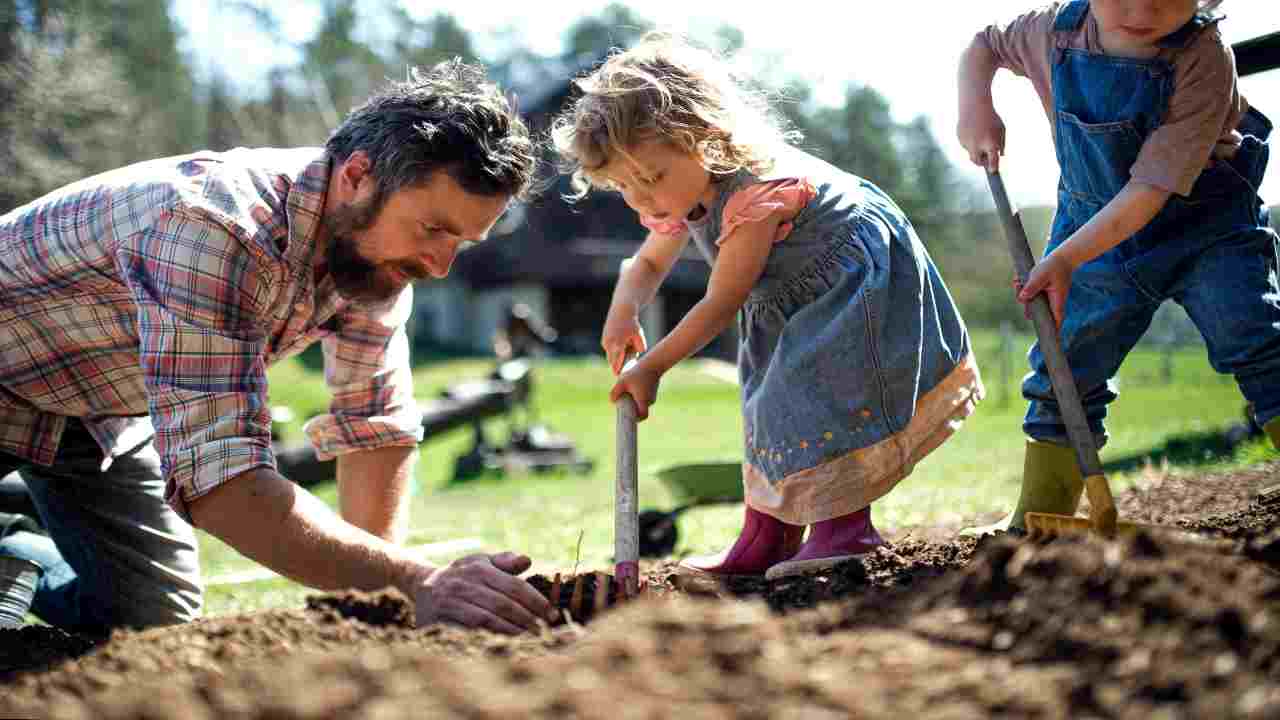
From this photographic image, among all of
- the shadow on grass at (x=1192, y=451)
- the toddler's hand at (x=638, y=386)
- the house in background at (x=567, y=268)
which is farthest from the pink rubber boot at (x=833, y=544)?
the house in background at (x=567, y=268)

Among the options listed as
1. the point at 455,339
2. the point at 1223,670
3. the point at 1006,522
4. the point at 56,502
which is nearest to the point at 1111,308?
the point at 1006,522

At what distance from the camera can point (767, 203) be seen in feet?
9.57

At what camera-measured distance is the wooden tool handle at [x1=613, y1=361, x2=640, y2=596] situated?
253cm

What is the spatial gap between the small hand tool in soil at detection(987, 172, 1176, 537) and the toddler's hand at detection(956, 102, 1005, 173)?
0.56 ft

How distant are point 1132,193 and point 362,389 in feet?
7.13

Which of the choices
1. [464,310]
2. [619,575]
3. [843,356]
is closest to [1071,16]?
[843,356]

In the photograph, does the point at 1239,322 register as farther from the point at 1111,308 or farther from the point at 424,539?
the point at 424,539

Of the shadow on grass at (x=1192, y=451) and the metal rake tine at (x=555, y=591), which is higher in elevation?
the metal rake tine at (x=555, y=591)

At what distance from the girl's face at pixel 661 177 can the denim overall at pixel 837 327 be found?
0.30 feet

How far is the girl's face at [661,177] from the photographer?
300 centimetres

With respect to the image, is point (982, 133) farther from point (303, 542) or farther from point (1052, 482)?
point (303, 542)

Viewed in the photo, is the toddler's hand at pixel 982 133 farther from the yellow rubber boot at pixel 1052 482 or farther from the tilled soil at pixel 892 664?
the tilled soil at pixel 892 664

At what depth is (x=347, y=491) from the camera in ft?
10.9

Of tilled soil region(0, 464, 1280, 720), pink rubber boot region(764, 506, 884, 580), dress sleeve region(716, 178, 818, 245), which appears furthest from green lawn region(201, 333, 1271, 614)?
tilled soil region(0, 464, 1280, 720)
